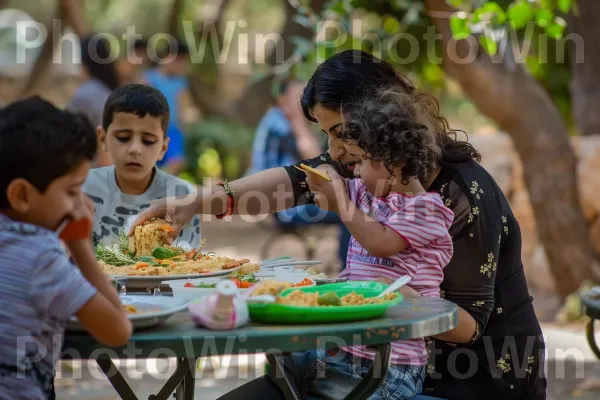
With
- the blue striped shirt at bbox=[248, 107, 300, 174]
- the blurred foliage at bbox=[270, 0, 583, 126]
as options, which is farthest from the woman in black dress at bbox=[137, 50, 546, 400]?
the blue striped shirt at bbox=[248, 107, 300, 174]

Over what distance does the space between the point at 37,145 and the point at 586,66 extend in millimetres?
6744

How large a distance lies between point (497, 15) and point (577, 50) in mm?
2832

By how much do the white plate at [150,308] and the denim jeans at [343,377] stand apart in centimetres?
46

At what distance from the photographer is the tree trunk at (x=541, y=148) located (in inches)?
265

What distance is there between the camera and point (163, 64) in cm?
1019

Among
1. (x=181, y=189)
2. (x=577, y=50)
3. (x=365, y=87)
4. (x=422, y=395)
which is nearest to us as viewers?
(x=422, y=395)

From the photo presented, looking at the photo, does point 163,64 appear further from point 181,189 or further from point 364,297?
point 364,297

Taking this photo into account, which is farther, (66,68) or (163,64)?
(66,68)

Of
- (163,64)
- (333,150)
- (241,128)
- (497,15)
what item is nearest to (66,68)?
(241,128)

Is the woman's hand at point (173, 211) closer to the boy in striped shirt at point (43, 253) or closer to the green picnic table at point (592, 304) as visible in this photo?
the boy in striped shirt at point (43, 253)

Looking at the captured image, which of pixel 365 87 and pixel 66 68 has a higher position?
pixel 66 68

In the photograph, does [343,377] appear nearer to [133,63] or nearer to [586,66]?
[586,66]

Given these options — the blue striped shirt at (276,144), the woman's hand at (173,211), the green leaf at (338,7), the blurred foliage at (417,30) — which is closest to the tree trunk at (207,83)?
the blue striped shirt at (276,144)

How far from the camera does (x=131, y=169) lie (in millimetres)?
3820
